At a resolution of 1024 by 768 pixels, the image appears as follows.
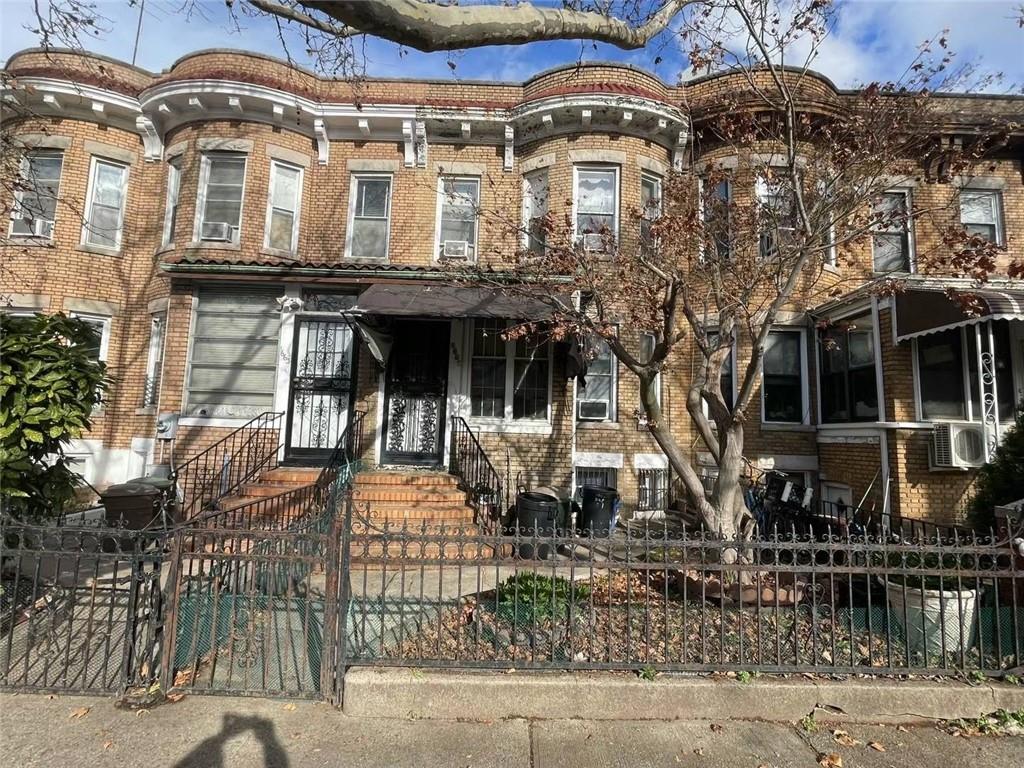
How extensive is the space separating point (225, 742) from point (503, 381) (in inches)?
277

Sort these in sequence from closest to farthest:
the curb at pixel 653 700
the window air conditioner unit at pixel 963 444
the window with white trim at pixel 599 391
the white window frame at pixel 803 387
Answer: the curb at pixel 653 700 → the window air conditioner unit at pixel 963 444 → the window with white trim at pixel 599 391 → the white window frame at pixel 803 387

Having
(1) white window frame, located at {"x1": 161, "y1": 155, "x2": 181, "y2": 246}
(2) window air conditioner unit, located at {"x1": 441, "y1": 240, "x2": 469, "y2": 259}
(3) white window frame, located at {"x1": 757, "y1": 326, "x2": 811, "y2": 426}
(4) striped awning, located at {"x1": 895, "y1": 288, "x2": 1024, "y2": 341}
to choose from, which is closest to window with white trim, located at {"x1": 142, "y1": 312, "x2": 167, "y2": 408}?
(1) white window frame, located at {"x1": 161, "y1": 155, "x2": 181, "y2": 246}

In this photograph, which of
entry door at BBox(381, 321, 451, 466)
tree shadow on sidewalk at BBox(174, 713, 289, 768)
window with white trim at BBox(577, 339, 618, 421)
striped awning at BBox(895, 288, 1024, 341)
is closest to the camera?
tree shadow on sidewalk at BBox(174, 713, 289, 768)

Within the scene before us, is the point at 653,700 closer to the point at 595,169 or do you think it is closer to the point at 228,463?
the point at 228,463

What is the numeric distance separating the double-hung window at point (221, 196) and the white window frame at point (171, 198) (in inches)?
25.5

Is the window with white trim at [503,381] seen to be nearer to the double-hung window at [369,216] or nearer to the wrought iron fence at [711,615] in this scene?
the double-hung window at [369,216]

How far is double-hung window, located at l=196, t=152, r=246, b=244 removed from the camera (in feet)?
33.7

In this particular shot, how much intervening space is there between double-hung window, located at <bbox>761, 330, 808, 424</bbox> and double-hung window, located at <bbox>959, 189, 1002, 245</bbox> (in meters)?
4.59

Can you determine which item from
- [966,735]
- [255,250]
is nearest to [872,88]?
[966,735]

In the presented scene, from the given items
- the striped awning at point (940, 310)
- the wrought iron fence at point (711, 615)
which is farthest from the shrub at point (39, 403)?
the striped awning at point (940, 310)

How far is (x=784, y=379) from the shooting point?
35.0 ft

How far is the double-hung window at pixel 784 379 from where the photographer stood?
416 inches

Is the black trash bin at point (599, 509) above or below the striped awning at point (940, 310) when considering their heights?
below

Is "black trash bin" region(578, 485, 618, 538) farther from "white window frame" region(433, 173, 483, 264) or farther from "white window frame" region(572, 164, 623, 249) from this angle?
"white window frame" region(572, 164, 623, 249)
